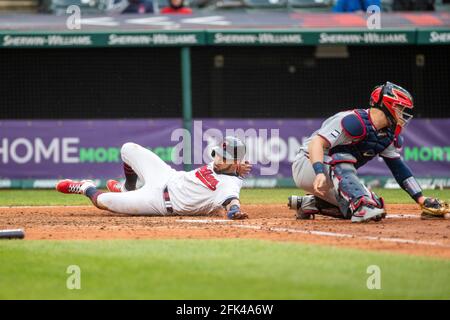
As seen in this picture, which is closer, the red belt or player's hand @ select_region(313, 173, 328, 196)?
player's hand @ select_region(313, 173, 328, 196)

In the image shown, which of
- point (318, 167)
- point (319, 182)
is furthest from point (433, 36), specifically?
point (319, 182)

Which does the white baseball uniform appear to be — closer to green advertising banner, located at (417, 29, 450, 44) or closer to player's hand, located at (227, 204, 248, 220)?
player's hand, located at (227, 204, 248, 220)

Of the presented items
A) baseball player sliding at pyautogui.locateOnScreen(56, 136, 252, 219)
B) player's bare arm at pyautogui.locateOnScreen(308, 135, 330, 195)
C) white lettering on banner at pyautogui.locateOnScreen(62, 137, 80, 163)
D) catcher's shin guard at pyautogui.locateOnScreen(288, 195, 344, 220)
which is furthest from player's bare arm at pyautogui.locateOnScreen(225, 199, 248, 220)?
white lettering on banner at pyautogui.locateOnScreen(62, 137, 80, 163)

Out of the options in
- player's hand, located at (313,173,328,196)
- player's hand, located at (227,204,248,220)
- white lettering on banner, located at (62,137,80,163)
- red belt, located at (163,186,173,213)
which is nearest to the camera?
player's hand, located at (313,173,328,196)

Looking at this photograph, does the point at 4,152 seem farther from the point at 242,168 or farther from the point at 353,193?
the point at 353,193

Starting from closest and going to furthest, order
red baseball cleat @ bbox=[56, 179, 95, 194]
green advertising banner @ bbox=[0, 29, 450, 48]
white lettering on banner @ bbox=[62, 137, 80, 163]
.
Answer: red baseball cleat @ bbox=[56, 179, 95, 194] → green advertising banner @ bbox=[0, 29, 450, 48] → white lettering on banner @ bbox=[62, 137, 80, 163]

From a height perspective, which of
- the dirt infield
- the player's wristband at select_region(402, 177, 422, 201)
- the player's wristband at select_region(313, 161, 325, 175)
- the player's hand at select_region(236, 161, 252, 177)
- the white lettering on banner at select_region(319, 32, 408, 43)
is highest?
the white lettering on banner at select_region(319, 32, 408, 43)

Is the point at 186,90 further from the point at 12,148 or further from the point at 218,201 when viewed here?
the point at 218,201

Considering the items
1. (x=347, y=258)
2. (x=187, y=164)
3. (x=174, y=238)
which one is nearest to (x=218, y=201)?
(x=174, y=238)
